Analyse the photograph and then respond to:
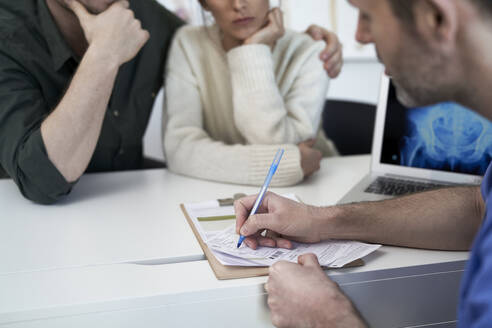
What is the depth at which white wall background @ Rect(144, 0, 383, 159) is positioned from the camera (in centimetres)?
298

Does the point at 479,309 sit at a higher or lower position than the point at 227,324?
higher

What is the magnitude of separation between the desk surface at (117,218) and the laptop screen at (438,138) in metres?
0.15

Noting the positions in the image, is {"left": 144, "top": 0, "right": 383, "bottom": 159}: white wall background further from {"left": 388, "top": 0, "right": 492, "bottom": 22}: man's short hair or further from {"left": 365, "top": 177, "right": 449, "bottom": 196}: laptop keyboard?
{"left": 388, "top": 0, "right": 492, "bottom": 22}: man's short hair

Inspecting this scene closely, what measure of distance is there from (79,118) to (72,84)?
87mm

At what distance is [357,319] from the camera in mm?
703

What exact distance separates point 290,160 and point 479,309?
74 cm

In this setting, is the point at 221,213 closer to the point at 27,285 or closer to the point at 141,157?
the point at 27,285

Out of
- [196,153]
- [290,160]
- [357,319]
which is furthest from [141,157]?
[357,319]

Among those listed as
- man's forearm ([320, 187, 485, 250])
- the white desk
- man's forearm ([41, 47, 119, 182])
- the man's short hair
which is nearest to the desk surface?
the white desk

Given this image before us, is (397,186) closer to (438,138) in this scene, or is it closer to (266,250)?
(438,138)

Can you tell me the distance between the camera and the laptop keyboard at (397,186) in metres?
1.17

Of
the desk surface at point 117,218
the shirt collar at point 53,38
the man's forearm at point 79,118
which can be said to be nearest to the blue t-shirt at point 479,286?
the desk surface at point 117,218

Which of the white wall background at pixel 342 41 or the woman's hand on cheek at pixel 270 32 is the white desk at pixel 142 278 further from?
the white wall background at pixel 342 41

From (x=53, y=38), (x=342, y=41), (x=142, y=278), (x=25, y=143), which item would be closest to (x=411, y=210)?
(x=142, y=278)
